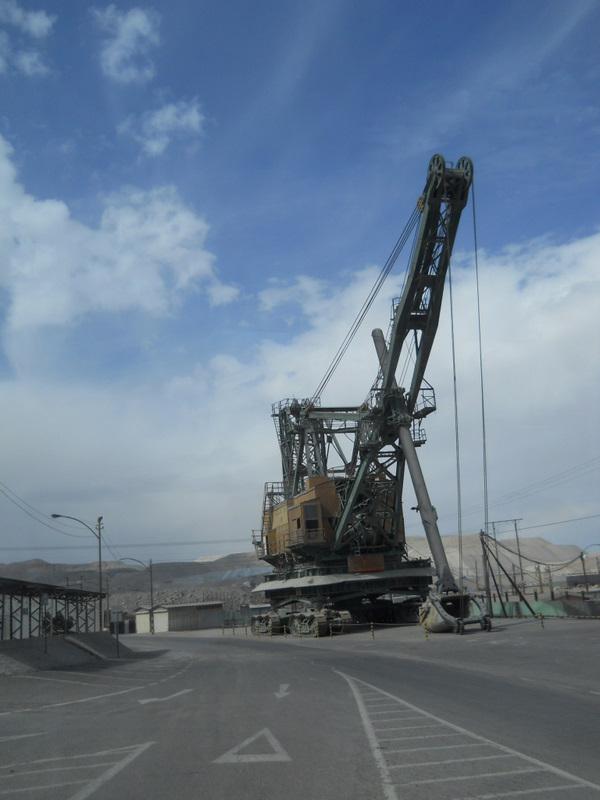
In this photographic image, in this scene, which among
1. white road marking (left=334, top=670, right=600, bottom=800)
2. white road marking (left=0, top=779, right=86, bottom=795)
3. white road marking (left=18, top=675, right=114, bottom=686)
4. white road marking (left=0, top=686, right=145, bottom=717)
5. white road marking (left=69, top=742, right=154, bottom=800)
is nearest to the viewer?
white road marking (left=334, top=670, right=600, bottom=800)

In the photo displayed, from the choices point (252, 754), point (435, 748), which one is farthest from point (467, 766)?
point (252, 754)

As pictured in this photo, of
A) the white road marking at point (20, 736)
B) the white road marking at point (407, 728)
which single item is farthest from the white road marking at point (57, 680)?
the white road marking at point (407, 728)

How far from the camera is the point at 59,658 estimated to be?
27891 mm

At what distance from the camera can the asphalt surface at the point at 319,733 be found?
6.98 m

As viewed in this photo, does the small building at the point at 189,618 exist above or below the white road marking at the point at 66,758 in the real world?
below

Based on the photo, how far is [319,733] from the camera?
1003 cm

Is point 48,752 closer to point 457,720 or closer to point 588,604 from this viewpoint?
point 457,720

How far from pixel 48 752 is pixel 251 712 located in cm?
424

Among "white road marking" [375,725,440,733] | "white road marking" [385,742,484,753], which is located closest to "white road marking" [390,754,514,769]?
"white road marking" [385,742,484,753]

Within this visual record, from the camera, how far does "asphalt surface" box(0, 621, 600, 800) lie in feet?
22.9

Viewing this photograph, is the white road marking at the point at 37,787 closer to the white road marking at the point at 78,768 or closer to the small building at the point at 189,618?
the white road marking at the point at 78,768

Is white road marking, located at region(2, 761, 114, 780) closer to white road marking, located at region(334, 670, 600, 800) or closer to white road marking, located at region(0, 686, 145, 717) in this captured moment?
white road marking, located at region(334, 670, 600, 800)

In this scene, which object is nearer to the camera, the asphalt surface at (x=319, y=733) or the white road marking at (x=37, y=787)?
the asphalt surface at (x=319, y=733)

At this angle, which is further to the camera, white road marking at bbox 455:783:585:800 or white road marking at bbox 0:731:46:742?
white road marking at bbox 0:731:46:742
